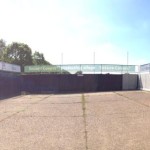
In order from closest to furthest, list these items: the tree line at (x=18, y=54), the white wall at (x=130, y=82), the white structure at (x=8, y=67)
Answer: the white structure at (x=8, y=67) → the white wall at (x=130, y=82) → the tree line at (x=18, y=54)

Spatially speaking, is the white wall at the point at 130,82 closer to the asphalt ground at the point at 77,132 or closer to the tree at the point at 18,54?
the asphalt ground at the point at 77,132

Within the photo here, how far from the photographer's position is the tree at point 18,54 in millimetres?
71938

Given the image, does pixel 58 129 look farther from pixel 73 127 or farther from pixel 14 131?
pixel 14 131

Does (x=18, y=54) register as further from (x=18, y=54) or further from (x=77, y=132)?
(x=77, y=132)

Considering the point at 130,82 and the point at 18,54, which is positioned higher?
the point at 18,54

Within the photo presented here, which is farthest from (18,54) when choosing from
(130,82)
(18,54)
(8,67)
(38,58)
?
(130,82)

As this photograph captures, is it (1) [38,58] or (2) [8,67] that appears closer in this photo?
(2) [8,67]

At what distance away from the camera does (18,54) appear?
72.8 metres

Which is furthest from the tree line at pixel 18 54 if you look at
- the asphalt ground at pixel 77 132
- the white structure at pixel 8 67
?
the asphalt ground at pixel 77 132

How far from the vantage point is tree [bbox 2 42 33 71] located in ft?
236

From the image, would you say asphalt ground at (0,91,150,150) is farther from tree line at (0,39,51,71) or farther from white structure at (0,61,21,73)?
tree line at (0,39,51,71)

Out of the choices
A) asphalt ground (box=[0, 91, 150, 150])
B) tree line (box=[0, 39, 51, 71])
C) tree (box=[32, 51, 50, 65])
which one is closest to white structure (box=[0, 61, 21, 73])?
asphalt ground (box=[0, 91, 150, 150])

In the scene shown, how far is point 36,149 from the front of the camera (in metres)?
7.96

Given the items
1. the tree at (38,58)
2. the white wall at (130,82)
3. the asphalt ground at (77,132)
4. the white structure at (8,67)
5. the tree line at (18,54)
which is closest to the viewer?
the asphalt ground at (77,132)
